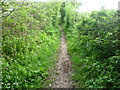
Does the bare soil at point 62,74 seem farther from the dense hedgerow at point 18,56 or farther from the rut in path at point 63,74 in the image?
the dense hedgerow at point 18,56

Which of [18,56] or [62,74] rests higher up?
[18,56]

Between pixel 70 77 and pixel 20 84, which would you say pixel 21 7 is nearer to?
pixel 20 84

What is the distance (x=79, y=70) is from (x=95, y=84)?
2.15m

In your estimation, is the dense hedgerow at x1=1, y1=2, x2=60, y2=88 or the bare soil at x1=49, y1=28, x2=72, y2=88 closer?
the dense hedgerow at x1=1, y1=2, x2=60, y2=88

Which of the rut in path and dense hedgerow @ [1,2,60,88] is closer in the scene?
dense hedgerow @ [1,2,60,88]

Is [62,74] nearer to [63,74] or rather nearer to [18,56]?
[63,74]

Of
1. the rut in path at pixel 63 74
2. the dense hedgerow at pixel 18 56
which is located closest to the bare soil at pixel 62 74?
the rut in path at pixel 63 74

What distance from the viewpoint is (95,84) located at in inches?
194

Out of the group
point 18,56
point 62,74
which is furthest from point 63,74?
point 18,56

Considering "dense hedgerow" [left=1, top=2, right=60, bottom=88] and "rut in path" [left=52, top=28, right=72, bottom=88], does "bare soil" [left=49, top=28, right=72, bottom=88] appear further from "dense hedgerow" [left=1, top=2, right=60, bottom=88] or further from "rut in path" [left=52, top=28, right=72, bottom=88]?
"dense hedgerow" [left=1, top=2, right=60, bottom=88]

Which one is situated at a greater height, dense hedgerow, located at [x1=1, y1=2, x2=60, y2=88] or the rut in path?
dense hedgerow, located at [x1=1, y1=2, x2=60, y2=88]

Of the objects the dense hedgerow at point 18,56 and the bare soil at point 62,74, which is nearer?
the dense hedgerow at point 18,56

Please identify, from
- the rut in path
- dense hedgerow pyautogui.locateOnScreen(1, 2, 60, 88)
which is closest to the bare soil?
the rut in path

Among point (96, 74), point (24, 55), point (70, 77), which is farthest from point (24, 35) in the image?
point (96, 74)
